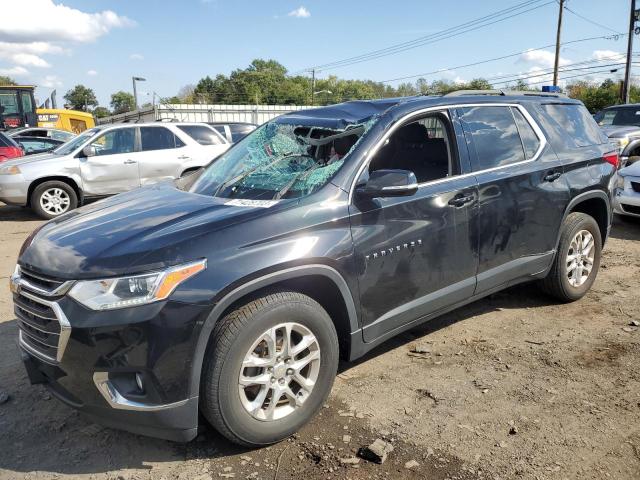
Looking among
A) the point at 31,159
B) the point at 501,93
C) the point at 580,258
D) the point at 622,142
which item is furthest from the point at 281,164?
the point at 622,142

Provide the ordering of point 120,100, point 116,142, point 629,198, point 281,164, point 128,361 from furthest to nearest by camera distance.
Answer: point 120,100, point 116,142, point 629,198, point 281,164, point 128,361

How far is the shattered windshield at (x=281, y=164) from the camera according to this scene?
326cm

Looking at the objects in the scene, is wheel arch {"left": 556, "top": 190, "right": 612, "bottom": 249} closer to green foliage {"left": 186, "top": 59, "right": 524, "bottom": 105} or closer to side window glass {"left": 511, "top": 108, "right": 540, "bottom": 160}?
side window glass {"left": 511, "top": 108, "right": 540, "bottom": 160}

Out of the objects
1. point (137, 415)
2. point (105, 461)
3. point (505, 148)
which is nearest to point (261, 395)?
point (137, 415)

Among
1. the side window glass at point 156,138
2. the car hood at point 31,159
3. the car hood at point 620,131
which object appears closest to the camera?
the car hood at point 31,159

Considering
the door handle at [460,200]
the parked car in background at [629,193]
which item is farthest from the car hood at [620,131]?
the door handle at [460,200]

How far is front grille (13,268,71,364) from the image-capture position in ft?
8.29

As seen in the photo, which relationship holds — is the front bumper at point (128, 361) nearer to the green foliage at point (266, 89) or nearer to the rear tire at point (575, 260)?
the rear tire at point (575, 260)

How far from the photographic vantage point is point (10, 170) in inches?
369

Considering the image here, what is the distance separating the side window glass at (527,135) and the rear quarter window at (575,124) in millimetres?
349

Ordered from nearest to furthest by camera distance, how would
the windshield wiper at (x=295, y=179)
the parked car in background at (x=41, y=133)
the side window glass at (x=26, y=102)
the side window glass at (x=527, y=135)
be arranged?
the windshield wiper at (x=295, y=179), the side window glass at (x=527, y=135), the parked car in background at (x=41, y=133), the side window glass at (x=26, y=102)

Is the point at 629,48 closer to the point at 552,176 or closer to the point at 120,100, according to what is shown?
the point at 552,176

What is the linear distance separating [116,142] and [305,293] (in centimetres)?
795

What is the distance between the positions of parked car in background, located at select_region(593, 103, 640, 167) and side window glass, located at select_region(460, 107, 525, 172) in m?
7.19
